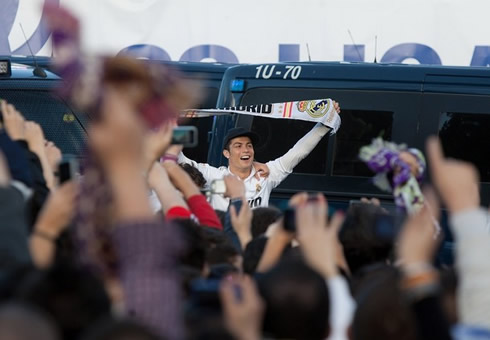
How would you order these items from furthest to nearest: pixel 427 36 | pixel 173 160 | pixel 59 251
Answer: pixel 427 36 < pixel 173 160 < pixel 59 251

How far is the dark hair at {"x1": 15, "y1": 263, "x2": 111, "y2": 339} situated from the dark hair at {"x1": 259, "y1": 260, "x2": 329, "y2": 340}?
0.45 meters

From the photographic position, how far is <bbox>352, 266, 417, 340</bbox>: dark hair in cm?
287

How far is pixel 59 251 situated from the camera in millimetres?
3598

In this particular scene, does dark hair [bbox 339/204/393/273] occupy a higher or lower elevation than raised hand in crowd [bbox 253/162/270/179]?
higher

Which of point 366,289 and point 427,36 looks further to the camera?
point 427,36

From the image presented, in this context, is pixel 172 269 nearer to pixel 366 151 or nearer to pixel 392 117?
pixel 366 151

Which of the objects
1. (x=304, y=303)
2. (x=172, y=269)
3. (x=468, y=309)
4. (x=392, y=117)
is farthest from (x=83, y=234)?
(x=392, y=117)

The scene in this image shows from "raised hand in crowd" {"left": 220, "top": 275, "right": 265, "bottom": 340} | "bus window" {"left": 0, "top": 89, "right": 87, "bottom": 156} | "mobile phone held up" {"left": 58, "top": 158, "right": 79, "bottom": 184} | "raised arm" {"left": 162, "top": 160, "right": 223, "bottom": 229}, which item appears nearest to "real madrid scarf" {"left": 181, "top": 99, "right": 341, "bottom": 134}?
"bus window" {"left": 0, "top": 89, "right": 87, "bottom": 156}

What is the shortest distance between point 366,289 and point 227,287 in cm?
49

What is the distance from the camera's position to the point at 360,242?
413cm

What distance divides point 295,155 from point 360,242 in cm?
432

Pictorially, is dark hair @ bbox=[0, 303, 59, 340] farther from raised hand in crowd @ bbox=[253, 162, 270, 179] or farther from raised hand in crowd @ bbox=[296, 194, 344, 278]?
raised hand in crowd @ bbox=[253, 162, 270, 179]

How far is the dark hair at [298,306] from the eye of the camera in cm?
286

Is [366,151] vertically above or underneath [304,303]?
above
